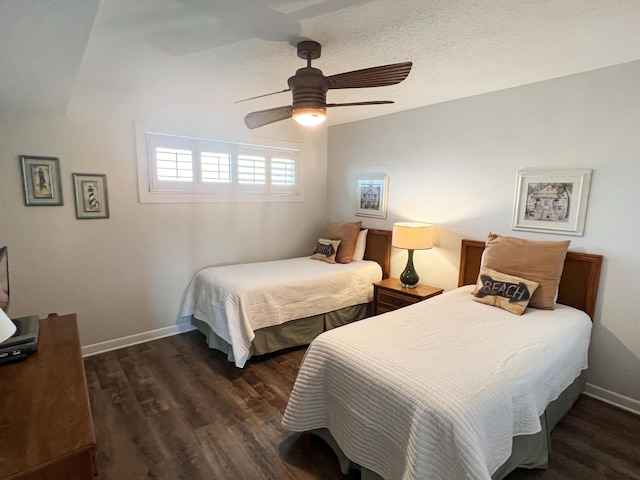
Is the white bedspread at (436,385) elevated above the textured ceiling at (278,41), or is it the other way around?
the textured ceiling at (278,41)

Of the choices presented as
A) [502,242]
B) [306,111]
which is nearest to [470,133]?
[502,242]

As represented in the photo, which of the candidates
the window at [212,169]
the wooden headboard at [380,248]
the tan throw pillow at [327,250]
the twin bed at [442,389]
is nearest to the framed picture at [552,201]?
the twin bed at [442,389]

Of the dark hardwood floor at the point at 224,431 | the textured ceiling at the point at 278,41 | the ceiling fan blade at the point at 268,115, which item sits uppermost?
the textured ceiling at the point at 278,41

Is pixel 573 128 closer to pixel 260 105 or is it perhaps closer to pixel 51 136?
pixel 260 105

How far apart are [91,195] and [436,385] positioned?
3.10 meters

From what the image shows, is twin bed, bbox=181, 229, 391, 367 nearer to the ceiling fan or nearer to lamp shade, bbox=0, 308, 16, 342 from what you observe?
the ceiling fan

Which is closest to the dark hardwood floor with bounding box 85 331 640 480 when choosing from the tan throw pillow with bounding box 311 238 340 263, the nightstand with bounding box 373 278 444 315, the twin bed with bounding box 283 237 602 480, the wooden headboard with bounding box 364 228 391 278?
the twin bed with bounding box 283 237 602 480

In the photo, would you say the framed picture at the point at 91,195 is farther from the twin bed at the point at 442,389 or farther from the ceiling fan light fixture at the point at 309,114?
the twin bed at the point at 442,389

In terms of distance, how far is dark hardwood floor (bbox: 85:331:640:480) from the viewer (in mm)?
1784

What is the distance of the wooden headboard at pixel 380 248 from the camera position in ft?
12.4

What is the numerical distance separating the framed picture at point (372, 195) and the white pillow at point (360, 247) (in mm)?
263

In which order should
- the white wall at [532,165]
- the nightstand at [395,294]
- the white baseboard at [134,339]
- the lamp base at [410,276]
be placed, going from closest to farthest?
the white wall at [532,165] < the white baseboard at [134,339] < the nightstand at [395,294] < the lamp base at [410,276]

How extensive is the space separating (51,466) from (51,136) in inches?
106

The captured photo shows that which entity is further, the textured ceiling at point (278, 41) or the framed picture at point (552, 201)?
the framed picture at point (552, 201)
